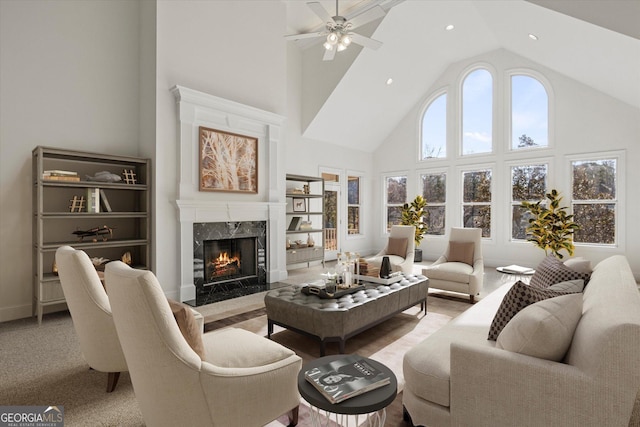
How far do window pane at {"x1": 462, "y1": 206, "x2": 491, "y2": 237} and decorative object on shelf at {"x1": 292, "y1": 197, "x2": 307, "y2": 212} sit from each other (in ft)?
12.3

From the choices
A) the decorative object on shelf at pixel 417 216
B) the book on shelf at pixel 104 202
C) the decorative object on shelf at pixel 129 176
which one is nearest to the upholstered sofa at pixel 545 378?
the book on shelf at pixel 104 202

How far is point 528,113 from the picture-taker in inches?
278

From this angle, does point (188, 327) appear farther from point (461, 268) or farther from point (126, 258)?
point (461, 268)

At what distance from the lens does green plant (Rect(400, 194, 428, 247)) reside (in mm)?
8117

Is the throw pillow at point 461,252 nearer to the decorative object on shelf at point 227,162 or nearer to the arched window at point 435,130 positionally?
the decorative object on shelf at point 227,162

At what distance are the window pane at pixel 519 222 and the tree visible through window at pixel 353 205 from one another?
358 cm

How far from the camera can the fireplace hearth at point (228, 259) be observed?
4867 millimetres

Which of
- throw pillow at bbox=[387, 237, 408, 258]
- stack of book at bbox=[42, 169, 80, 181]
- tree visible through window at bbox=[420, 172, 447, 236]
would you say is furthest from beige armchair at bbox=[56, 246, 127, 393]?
tree visible through window at bbox=[420, 172, 447, 236]

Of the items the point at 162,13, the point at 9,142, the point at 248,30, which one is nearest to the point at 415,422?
the point at 9,142

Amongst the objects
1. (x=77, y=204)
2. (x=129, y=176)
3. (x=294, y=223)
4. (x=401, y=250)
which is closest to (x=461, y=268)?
(x=401, y=250)

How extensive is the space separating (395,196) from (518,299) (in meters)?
7.22

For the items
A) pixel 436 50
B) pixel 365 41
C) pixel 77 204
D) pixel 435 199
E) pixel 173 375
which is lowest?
pixel 173 375

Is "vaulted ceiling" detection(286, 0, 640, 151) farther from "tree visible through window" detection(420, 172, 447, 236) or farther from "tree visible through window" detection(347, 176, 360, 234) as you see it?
"tree visible through window" detection(420, 172, 447, 236)

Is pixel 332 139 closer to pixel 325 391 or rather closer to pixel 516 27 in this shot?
pixel 516 27
